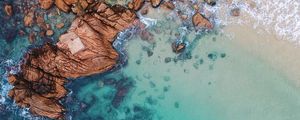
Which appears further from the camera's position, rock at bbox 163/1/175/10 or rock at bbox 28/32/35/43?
rock at bbox 28/32/35/43

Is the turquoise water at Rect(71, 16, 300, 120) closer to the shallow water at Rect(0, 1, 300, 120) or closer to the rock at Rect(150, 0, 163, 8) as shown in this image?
the shallow water at Rect(0, 1, 300, 120)

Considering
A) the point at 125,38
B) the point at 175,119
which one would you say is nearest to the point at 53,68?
the point at 125,38

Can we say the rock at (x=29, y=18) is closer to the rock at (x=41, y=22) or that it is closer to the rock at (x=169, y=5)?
the rock at (x=41, y=22)

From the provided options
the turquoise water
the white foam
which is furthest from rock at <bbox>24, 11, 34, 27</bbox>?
the white foam

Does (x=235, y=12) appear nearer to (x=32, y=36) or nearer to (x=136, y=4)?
(x=136, y=4)

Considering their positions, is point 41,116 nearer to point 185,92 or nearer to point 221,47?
point 185,92

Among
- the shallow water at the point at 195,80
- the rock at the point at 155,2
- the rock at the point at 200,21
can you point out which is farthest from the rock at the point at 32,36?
the rock at the point at 200,21
